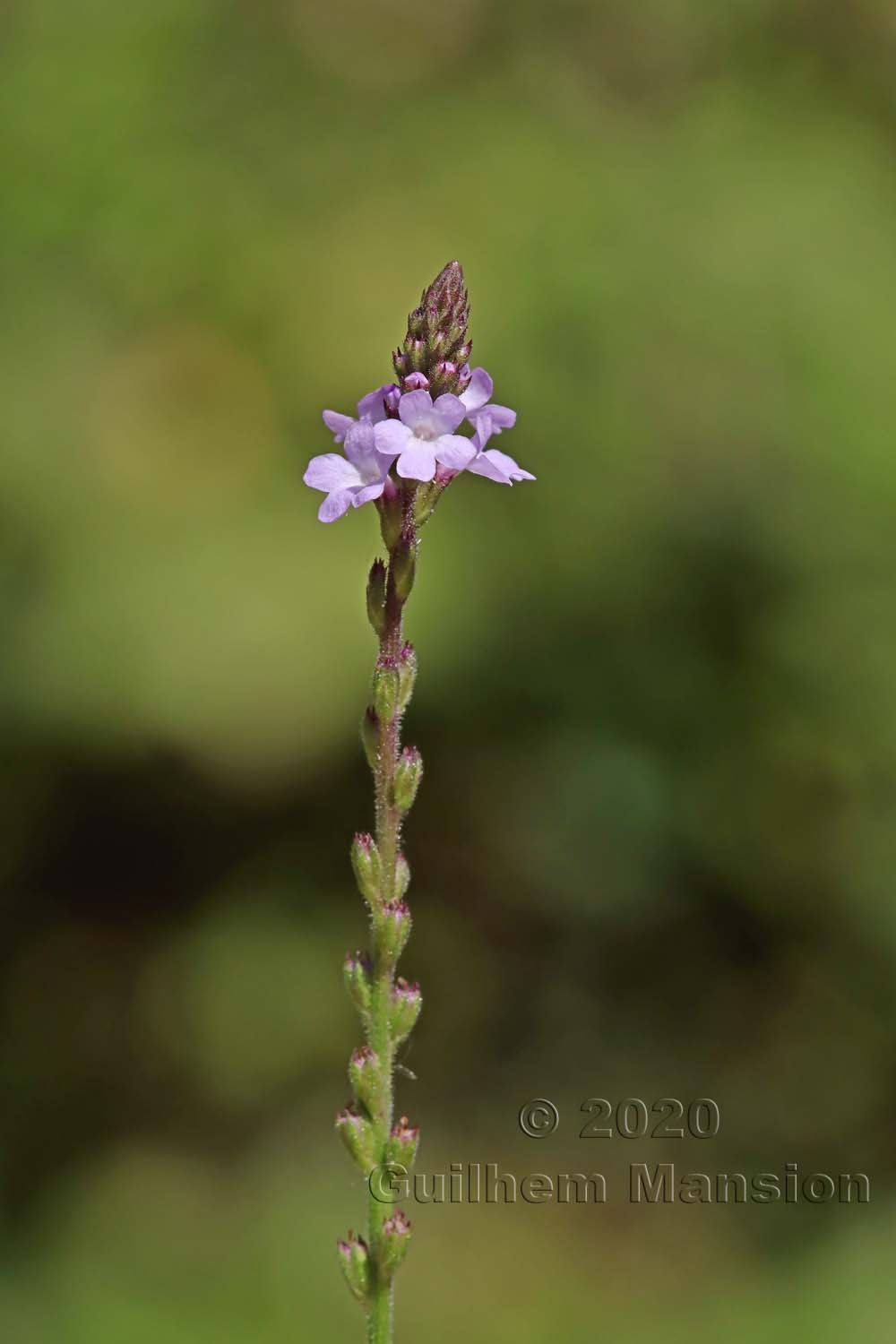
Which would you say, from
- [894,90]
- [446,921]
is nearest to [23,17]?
[894,90]

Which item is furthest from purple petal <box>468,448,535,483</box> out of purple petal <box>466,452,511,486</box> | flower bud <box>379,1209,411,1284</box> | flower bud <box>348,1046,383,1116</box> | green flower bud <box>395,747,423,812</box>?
flower bud <box>379,1209,411,1284</box>

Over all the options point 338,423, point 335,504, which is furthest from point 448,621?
point 335,504

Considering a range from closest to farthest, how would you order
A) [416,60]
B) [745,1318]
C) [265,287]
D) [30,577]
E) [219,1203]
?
[745,1318]
[219,1203]
[30,577]
[265,287]
[416,60]

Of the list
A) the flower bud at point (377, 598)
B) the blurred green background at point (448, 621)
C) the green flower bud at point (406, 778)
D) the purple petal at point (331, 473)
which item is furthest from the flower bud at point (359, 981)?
the blurred green background at point (448, 621)

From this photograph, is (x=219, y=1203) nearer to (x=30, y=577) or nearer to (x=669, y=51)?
(x=30, y=577)

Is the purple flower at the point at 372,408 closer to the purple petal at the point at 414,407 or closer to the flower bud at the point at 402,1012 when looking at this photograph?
the purple petal at the point at 414,407

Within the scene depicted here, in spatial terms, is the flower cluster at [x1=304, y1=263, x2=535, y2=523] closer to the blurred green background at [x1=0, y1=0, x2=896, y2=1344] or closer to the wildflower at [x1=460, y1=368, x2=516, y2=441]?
the wildflower at [x1=460, y1=368, x2=516, y2=441]

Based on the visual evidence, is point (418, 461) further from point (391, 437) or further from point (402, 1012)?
point (402, 1012)

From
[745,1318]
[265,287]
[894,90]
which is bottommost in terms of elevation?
[745,1318]
